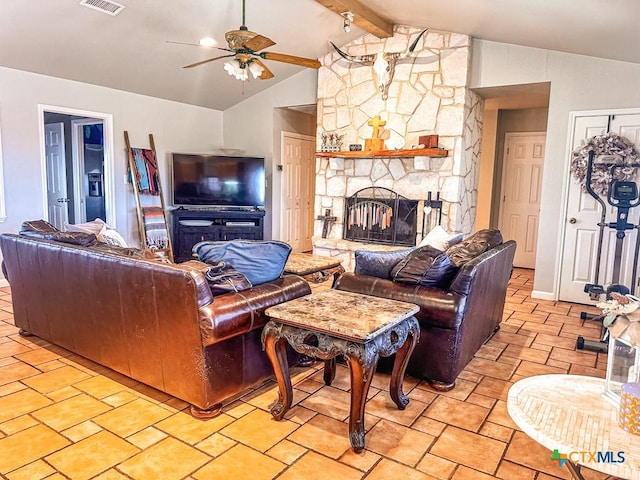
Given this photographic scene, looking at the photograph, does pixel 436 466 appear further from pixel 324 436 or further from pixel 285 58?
pixel 285 58

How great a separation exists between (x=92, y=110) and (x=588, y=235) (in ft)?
19.8

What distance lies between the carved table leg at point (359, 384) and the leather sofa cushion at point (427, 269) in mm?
843

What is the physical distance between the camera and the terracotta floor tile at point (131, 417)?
2.32 m

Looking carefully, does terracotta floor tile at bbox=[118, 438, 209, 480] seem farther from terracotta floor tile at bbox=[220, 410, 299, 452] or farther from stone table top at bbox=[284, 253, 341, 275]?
stone table top at bbox=[284, 253, 341, 275]

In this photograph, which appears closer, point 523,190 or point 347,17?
point 347,17

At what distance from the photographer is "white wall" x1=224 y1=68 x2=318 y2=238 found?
672 centimetres

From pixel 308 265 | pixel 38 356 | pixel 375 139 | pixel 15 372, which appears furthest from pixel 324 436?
pixel 375 139

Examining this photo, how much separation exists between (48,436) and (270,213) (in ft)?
17.2

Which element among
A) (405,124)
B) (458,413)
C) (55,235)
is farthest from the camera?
(405,124)

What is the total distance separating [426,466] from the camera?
2.07 meters

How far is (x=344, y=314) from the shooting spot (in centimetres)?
223

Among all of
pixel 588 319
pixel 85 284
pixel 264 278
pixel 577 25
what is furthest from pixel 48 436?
pixel 577 25

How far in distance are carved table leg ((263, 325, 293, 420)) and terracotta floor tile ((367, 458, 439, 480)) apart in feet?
1.95

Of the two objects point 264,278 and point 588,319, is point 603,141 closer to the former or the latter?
point 588,319
